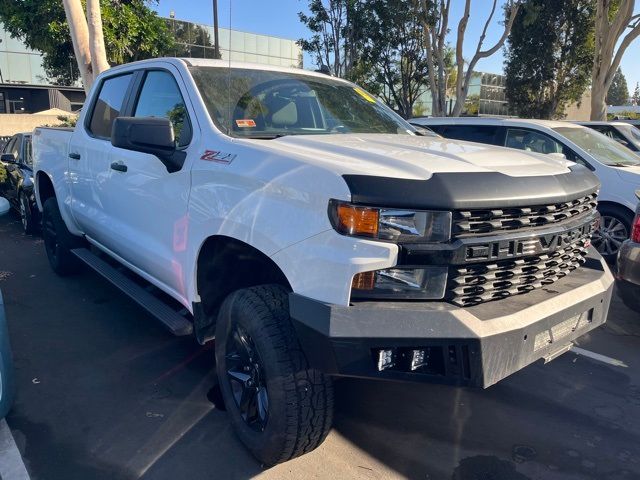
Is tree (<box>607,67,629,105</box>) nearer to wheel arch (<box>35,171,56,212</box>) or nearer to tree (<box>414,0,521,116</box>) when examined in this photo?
tree (<box>414,0,521,116</box>)

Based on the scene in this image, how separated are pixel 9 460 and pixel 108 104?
2.84 meters

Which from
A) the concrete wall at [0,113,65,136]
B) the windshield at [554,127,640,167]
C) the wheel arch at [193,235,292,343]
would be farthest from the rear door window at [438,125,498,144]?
the concrete wall at [0,113,65,136]

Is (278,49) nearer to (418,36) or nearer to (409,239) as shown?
(418,36)

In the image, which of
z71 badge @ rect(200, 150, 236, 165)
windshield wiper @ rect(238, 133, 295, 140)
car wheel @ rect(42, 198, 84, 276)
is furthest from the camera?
car wheel @ rect(42, 198, 84, 276)

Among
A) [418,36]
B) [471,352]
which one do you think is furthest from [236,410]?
[418,36]

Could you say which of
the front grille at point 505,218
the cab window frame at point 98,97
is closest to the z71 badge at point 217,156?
the front grille at point 505,218

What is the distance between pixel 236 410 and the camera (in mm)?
2807

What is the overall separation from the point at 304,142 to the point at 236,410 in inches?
56.9

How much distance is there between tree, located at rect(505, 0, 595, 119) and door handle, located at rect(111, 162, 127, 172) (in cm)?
2103

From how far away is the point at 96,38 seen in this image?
9.46 meters

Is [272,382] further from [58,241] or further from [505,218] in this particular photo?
[58,241]

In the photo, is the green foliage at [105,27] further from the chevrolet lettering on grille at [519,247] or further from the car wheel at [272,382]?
the chevrolet lettering on grille at [519,247]

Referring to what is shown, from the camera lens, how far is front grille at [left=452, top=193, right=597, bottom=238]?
2.21 metres

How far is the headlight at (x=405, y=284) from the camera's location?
216cm
